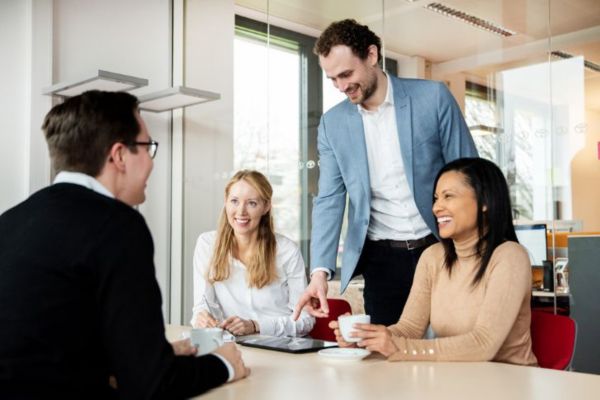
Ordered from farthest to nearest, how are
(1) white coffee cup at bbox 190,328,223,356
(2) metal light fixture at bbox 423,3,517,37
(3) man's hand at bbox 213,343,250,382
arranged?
(2) metal light fixture at bbox 423,3,517,37 → (1) white coffee cup at bbox 190,328,223,356 → (3) man's hand at bbox 213,343,250,382

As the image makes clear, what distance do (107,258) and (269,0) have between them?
4048 mm

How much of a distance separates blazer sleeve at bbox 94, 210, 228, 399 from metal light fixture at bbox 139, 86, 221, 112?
310 centimetres

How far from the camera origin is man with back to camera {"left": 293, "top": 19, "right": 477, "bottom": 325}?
8.04ft

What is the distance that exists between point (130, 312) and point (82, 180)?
31cm

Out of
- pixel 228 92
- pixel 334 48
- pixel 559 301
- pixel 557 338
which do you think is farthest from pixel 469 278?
pixel 228 92

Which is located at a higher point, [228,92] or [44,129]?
[228,92]

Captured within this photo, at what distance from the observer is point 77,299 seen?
3.93 feet

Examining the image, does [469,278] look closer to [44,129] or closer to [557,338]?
[557,338]

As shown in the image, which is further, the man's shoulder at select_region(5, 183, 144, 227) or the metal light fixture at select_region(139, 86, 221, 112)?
the metal light fixture at select_region(139, 86, 221, 112)

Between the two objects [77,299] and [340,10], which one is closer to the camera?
[77,299]

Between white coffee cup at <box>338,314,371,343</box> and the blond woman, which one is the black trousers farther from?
white coffee cup at <box>338,314,371,343</box>

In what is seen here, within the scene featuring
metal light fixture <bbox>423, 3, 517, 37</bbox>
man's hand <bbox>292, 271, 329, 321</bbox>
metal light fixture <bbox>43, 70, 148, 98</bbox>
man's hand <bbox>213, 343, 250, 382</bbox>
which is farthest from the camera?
metal light fixture <bbox>423, 3, 517, 37</bbox>

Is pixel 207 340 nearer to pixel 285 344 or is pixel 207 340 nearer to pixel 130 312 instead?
pixel 285 344

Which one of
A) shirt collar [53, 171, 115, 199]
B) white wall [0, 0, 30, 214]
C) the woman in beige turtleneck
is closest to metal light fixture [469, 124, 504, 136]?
the woman in beige turtleneck
